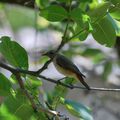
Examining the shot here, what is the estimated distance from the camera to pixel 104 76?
8.43 ft

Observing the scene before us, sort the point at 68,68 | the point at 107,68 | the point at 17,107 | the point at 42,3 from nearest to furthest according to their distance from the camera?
1. the point at 17,107
2. the point at 68,68
3. the point at 42,3
4. the point at 107,68

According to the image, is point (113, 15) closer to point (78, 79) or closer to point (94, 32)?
point (94, 32)

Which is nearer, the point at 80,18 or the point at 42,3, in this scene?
the point at 80,18

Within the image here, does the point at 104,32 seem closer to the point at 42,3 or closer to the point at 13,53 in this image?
the point at 13,53

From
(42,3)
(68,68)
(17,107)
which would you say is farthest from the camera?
(42,3)

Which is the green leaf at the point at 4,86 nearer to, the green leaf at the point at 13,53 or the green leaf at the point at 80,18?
the green leaf at the point at 13,53

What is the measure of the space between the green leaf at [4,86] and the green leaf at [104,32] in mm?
231

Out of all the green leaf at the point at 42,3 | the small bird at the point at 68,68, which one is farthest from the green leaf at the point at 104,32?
the green leaf at the point at 42,3

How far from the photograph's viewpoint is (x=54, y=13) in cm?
124

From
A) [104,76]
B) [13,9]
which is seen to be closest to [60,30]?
[104,76]

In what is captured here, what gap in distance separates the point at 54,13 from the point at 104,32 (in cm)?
14

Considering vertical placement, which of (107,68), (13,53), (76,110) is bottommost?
(107,68)

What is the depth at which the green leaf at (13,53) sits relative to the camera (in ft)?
3.95

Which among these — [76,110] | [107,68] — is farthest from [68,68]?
[107,68]
